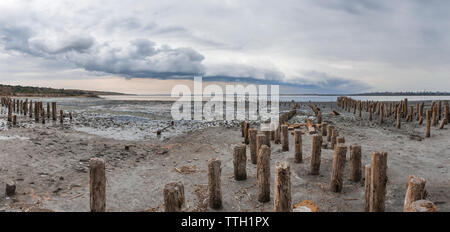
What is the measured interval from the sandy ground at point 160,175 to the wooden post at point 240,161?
0.76ft

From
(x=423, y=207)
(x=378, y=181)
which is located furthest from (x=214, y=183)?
(x=423, y=207)

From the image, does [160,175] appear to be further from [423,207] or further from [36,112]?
[36,112]

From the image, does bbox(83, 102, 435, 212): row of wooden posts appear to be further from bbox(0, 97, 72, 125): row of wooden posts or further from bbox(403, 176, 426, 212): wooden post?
bbox(0, 97, 72, 125): row of wooden posts

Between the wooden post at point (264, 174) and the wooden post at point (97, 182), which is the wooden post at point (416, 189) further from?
the wooden post at point (97, 182)

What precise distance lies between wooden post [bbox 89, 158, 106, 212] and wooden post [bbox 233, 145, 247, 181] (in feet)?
13.5

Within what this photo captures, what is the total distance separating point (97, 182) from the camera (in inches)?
207

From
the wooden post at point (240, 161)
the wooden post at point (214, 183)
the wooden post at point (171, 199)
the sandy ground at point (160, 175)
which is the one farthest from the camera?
the wooden post at point (240, 161)

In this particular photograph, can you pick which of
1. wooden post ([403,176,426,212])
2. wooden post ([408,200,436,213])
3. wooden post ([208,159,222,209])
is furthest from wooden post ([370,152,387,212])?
wooden post ([208,159,222,209])

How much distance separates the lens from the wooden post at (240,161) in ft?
27.4

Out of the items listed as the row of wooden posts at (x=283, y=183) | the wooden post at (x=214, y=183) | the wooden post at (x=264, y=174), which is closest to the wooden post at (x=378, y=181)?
the row of wooden posts at (x=283, y=183)

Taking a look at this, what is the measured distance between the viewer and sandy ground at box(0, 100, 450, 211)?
6.98 metres
